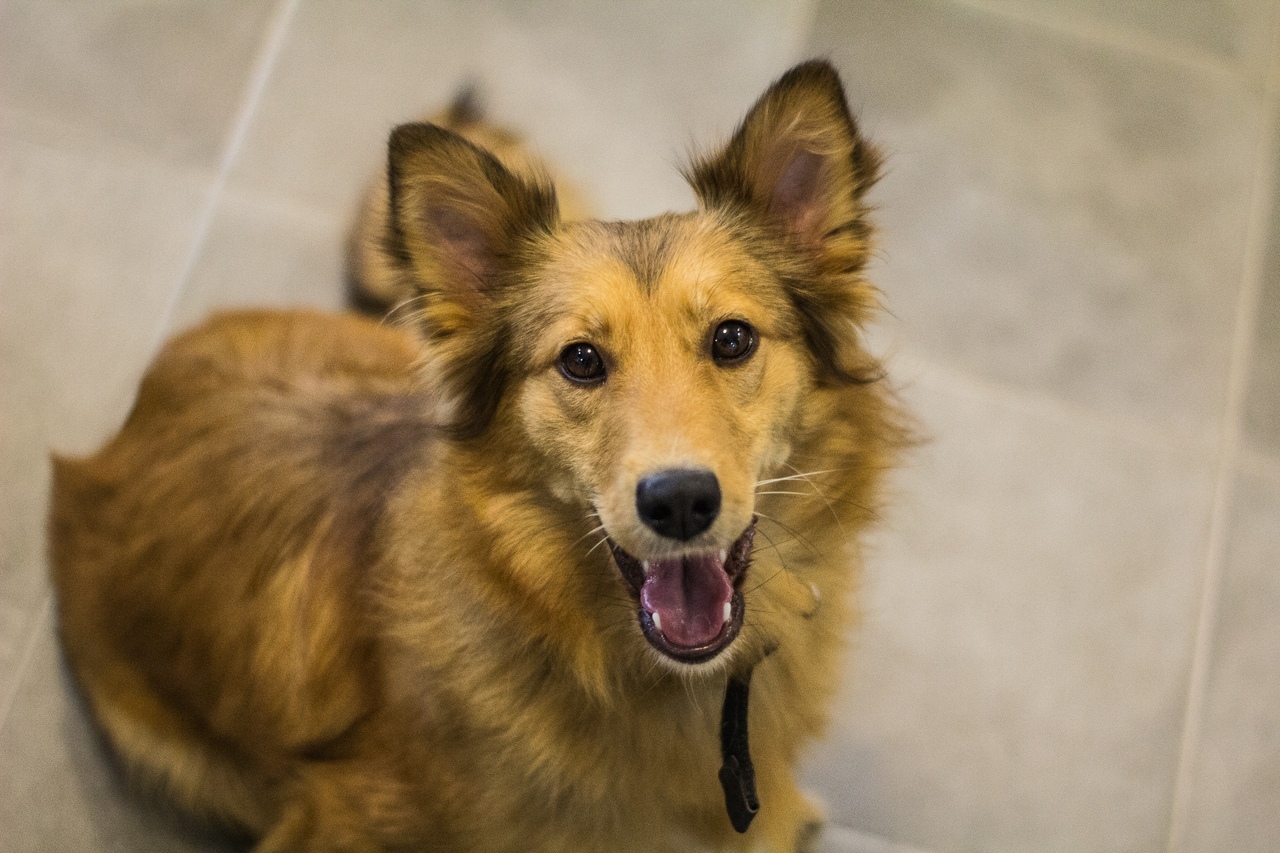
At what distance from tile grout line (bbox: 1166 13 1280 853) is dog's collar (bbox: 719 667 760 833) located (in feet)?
5.06

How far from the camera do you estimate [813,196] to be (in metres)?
2.04

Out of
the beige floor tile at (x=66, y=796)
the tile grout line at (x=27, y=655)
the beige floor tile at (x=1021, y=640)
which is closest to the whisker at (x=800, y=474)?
the beige floor tile at (x=1021, y=640)

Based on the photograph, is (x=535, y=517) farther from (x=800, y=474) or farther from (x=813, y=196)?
(x=813, y=196)

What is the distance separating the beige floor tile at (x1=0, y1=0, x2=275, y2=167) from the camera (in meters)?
3.41

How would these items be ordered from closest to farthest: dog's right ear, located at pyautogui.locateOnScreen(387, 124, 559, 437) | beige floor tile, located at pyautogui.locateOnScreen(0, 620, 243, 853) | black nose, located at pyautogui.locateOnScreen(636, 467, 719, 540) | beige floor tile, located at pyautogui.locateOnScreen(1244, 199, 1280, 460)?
black nose, located at pyautogui.locateOnScreen(636, 467, 719, 540) → dog's right ear, located at pyautogui.locateOnScreen(387, 124, 559, 437) → beige floor tile, located at pyautogui.locateOnScreen(0, 620, 243, 853) → beige floor tile, located at pyautogui.locateOnScreen(1244, 199, 1280, 460)

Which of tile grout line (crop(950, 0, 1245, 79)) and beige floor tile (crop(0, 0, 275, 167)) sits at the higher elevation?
tile grout line (crop(950, 0, 1245, 79))

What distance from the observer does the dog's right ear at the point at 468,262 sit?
6.28ft

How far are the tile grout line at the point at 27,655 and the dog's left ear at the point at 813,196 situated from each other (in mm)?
2168

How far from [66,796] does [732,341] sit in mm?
2168

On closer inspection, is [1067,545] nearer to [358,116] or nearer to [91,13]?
[358,116]

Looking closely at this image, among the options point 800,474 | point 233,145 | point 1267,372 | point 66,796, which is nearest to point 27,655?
point 66,796

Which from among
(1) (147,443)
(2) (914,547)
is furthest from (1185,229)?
(1) (147,443)

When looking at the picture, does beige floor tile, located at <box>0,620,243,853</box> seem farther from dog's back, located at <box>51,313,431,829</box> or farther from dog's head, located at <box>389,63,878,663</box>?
dog's head, located at <box>389,63,878,663</box>

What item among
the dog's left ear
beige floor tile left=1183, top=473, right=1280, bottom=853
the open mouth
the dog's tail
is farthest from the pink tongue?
beige floor tile left=1183, top=473, right=1280, bottom=853
